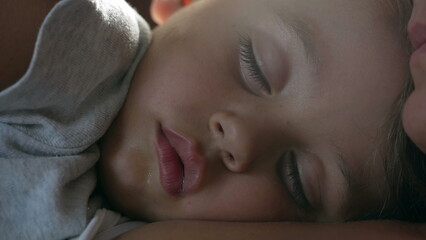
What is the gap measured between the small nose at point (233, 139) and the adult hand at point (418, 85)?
223 mm

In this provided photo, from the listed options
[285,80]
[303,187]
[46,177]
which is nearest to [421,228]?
[303,187]

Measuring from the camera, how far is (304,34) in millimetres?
745

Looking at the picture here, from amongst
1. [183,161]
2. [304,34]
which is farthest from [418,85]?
[183,161]

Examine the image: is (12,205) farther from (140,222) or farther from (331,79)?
(331,79)

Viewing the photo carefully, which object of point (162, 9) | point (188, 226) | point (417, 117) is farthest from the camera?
point (162, 9)

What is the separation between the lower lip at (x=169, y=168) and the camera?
0.73 meters

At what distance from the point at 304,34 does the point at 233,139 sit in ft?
0.66

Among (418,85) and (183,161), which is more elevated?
(418,85)

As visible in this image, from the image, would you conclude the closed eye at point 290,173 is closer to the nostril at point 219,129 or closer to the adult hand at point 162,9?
the nostril at point 219,129

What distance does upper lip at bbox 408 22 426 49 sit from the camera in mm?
639

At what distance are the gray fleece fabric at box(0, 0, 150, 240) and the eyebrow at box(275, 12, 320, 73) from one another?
0.27 meters

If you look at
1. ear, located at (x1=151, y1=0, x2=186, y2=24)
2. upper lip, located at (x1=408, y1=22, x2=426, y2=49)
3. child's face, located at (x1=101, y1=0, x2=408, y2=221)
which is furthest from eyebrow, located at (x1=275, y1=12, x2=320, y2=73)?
ear, located at (x1=151, y1=0, x2=186, y2=24)

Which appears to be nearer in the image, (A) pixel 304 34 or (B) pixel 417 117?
(B) pixel 417 117

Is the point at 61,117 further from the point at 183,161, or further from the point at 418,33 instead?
the point at 418,33
